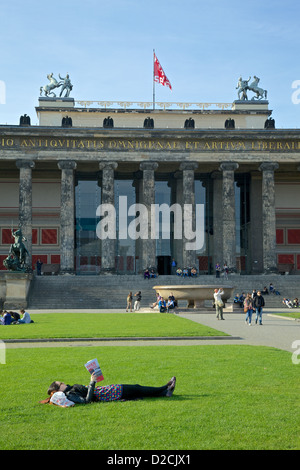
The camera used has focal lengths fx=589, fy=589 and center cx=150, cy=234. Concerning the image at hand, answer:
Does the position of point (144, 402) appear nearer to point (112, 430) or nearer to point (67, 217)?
point (112, 430)

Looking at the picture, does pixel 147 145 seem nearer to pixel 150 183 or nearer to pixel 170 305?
pixel 150 183

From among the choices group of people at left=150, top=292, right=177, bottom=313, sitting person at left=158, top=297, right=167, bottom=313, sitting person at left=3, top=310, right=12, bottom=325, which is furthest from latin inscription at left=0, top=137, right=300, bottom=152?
sitting person at left=3, top=310, right=12, bottom=325

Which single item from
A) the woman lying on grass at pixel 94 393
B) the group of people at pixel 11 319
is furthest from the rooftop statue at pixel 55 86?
the woman lying on grass at pixel 94 393

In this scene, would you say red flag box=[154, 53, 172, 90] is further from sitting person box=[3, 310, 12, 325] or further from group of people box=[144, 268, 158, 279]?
sitting person box=[3, 310, 12, 325]

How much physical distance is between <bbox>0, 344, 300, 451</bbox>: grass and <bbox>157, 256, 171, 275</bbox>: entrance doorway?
156 ft

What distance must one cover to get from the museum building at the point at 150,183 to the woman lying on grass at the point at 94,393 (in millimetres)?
44974

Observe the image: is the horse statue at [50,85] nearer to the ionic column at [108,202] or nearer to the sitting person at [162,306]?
the ionic column at [108,202]

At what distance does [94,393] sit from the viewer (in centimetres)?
962

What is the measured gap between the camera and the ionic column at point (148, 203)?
55219 mm

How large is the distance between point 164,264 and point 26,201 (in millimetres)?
16483

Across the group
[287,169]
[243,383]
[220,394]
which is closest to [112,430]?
[220,394]

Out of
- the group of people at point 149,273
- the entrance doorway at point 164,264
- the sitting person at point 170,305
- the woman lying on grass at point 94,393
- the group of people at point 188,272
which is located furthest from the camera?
the entrance doorway at point 164,264

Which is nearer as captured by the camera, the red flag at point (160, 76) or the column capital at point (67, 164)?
the column capital at point (67, 164)

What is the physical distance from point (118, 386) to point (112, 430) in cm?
200
